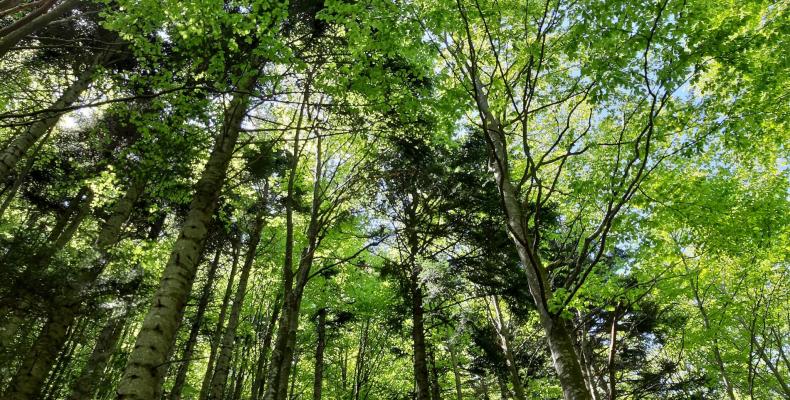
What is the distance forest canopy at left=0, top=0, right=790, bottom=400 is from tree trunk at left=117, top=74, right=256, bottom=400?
3cm

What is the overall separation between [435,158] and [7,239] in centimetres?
917

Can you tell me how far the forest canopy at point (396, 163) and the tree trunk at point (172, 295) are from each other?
26 millimetres

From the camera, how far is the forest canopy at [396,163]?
3.95m

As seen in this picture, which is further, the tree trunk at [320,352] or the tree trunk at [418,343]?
the tree trunk at [320,352]

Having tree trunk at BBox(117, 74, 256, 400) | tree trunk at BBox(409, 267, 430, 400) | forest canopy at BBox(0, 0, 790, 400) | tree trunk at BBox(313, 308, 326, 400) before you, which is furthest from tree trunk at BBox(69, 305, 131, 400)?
tree trunk at BBox(313, 308, 326, 400)

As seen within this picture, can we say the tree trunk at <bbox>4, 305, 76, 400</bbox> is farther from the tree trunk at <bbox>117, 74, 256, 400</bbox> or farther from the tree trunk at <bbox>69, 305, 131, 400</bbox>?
the tree trunk at <bbox>117, 74, 256, 400</bbox>

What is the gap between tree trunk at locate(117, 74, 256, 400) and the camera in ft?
12.0

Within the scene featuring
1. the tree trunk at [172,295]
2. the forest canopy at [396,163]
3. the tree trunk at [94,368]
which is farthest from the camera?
the tree trunk at [94,368]

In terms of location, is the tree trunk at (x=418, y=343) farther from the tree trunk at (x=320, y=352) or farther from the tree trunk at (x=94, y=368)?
the tree trunk at (x=94, y=368)

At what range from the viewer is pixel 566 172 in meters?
9.72

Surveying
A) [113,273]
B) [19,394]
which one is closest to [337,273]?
[113,273]

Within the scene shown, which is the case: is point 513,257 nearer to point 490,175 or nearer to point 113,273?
point 490,175

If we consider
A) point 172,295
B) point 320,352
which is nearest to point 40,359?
point 172,295

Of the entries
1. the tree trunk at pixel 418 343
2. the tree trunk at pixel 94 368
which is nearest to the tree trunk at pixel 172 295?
the tree trunk at pixel 94 368
